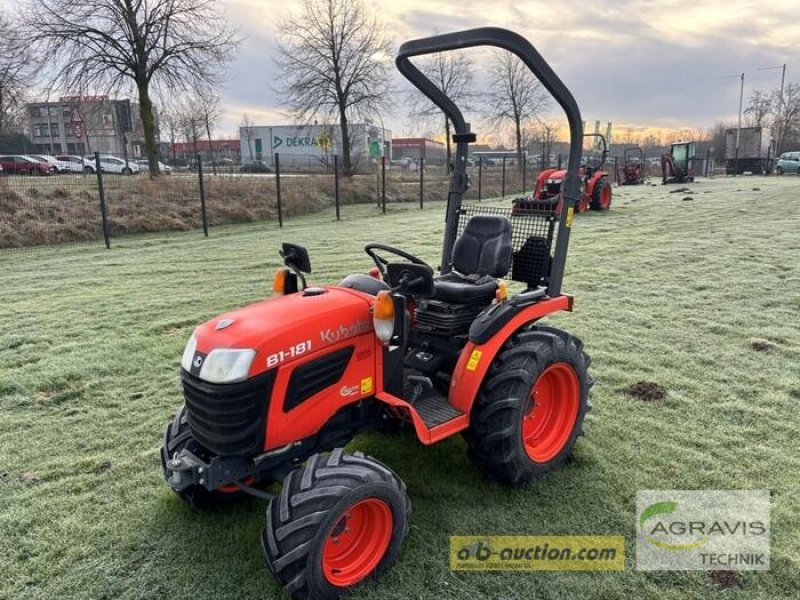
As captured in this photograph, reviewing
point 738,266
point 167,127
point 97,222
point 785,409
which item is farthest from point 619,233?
point 167,127

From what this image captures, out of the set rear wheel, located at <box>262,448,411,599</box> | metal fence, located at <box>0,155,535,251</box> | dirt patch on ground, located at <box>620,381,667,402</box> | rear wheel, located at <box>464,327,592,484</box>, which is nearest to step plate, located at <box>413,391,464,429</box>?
rear wheel, located at <box>464,327,592,484</box>

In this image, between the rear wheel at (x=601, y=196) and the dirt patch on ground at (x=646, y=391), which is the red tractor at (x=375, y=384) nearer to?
the dirt patch on ground at (x=646, y=391)

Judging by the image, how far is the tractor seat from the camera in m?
3.17

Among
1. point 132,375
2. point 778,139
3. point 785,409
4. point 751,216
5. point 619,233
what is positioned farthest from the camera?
point 778,139

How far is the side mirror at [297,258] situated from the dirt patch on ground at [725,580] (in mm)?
2318

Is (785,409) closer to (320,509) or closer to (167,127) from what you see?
(320,509)

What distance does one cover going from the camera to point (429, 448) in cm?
340

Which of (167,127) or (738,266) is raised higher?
(167,127)

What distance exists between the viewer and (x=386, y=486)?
232 centimetres

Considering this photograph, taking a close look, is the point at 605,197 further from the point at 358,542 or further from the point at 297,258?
the point at 358,542

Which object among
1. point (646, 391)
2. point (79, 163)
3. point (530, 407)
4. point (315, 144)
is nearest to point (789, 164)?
point (315, 144)

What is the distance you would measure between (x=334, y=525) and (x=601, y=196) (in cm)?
1521

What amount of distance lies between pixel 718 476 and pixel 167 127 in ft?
167

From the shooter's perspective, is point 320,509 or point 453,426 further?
point 453,426
